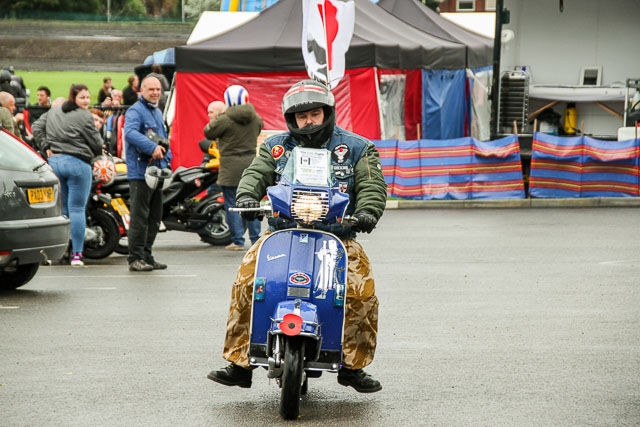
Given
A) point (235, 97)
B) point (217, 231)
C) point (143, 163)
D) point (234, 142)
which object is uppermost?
point (235, 97)

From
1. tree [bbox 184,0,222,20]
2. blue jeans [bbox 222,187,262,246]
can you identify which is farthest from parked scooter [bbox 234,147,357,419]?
tree [bbox 184,0,222,20]

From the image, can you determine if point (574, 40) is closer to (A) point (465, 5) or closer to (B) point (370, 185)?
(B) point (370, 185)

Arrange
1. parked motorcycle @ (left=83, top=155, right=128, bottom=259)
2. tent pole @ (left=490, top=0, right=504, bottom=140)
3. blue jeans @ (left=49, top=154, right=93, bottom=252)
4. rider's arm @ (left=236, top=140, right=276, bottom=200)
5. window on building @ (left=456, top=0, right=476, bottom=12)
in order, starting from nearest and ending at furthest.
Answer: rider's arm @ (left=236, top=140, right=276, bottom=200) → blue jeans @ (left=49, top=154, right=93, bottom=252) → parked motorcycle @ (left=83, top=155, right=128, bottom=259) → tent pole @ (left=490, top=0, right=504, bottom=140) → window on building @ (left=456, top=0, right=476, bottom=12)

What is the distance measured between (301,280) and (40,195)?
5.14m

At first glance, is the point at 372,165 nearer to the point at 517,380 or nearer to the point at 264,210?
the point at 264,210

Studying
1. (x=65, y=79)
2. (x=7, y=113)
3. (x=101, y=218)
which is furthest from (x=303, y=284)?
(x=65, y=79)

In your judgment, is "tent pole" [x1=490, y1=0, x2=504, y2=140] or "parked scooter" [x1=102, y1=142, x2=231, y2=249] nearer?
"parked scooter" [x1=102, y1=142, x2=231, y2=249]

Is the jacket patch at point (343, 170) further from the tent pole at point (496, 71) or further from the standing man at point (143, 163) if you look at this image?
the tent pole at point (496, 71)

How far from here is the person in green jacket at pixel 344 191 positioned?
6.52m

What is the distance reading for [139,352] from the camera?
26.7 feet

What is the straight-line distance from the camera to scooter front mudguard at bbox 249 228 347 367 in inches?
248

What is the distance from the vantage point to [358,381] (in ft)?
22.2

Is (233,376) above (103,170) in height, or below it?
below

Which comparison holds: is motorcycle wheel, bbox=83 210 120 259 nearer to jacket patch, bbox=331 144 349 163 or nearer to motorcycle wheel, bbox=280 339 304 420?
jacket patch, bbox=331 144 349 163
